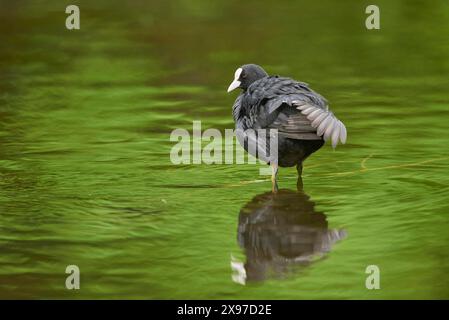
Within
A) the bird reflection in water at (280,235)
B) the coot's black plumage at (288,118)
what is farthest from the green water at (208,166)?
the coot's black plumage at (288,118)

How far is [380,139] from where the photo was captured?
26.2 feet

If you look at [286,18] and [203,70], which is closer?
[203,70]

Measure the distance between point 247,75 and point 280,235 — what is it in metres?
1.85

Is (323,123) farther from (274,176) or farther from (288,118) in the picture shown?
(274,176)

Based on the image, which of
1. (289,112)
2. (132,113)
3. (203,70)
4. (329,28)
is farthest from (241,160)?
(329,28)

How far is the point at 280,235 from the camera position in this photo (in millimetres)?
5922

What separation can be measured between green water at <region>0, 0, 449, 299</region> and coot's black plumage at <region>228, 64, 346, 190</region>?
34 centimetres

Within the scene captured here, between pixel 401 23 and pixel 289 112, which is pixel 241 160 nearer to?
pixel 289 112

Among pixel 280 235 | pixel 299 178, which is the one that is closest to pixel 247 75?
pixel 299 178

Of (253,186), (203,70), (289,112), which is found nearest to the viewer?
(289,112)

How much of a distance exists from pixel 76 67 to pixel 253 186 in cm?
484

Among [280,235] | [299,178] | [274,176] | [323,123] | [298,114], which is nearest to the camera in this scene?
[280,235]

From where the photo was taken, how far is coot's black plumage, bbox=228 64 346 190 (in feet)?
20.6

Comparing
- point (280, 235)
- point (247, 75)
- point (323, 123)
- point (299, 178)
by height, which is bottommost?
point (280, 235)
